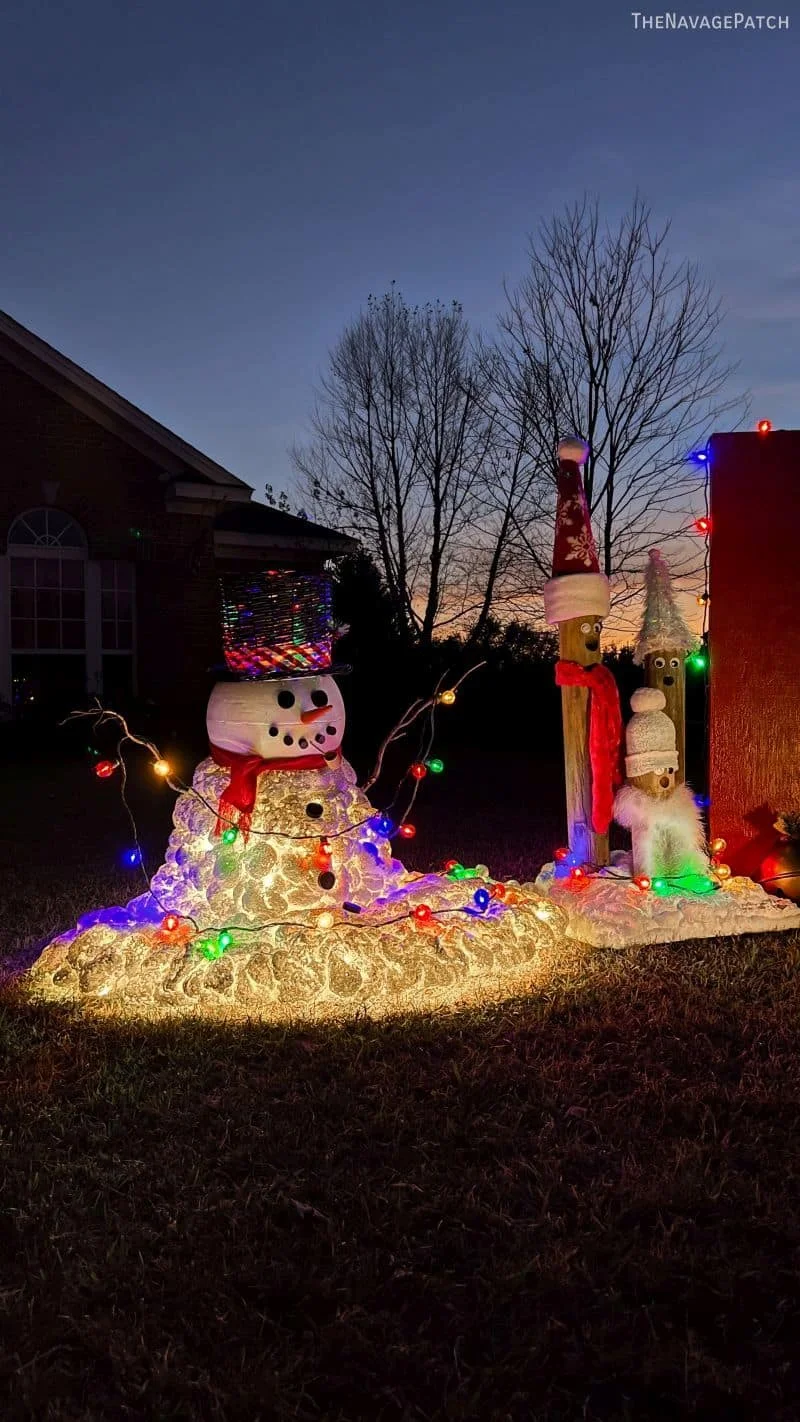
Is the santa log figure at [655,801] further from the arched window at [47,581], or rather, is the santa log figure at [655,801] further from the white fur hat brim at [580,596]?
the arched window at [47,581]

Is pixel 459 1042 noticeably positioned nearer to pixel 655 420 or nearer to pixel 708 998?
pixel 708 998

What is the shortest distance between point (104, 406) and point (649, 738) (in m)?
10.4

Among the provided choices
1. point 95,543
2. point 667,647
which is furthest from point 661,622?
point 95,543

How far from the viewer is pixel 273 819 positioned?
4492 mm

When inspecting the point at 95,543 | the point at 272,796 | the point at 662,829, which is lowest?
the point at 662,829

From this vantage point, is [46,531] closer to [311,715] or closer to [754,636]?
[754,636]

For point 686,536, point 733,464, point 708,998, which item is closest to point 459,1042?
point 708,998

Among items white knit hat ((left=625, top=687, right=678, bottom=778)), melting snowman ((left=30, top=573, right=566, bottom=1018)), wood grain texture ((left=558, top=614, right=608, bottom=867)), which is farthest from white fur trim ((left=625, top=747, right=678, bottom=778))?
melting snowman ((left=30, top=573, right=566, bottom=1018))

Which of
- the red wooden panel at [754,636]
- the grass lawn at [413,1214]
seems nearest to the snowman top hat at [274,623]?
the grass lawn at [413,1214]

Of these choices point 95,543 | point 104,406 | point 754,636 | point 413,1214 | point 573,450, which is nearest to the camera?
point 413,1214

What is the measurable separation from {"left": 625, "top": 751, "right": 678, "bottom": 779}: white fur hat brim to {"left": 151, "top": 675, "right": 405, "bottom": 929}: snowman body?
1480mm

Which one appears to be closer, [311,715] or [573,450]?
[311,715]

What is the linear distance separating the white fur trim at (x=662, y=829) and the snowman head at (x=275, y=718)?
162cm

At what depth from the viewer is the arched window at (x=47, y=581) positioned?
1365 cm
